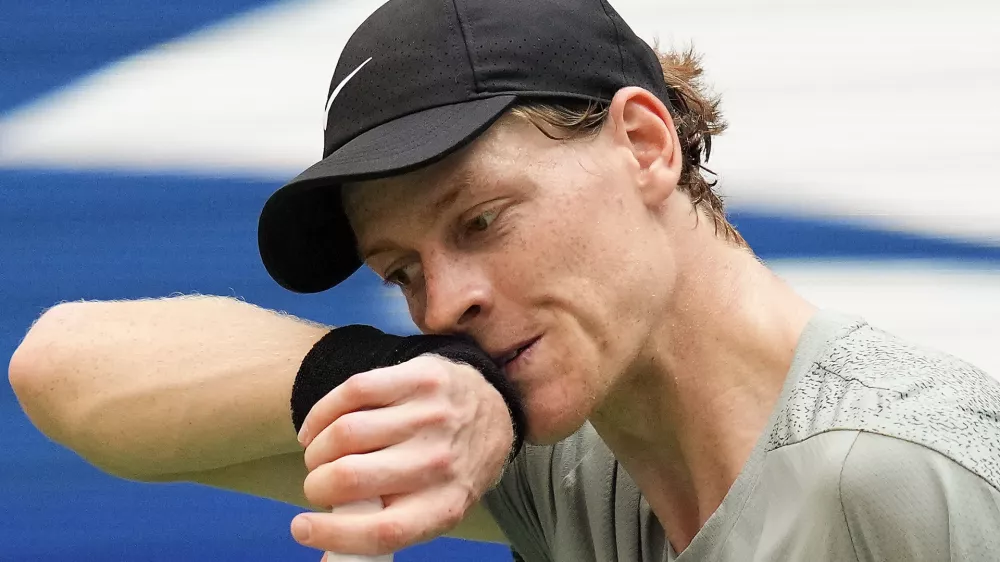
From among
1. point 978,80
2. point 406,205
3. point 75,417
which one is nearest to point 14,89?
point 75,417

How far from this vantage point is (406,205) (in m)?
0.83

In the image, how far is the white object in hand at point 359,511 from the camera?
0.59m

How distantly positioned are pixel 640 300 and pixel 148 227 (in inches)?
35.0

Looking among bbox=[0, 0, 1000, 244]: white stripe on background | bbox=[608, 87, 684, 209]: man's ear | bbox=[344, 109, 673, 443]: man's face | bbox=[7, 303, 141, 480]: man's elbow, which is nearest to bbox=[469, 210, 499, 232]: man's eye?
bbox=[344, 109, 673, 443]: man's face

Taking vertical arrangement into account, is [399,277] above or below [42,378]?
above

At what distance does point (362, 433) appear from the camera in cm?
61

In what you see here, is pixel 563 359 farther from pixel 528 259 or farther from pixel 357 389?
pixel 357 389

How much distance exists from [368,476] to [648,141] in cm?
44

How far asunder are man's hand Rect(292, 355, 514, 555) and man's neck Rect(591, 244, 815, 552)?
27 cm

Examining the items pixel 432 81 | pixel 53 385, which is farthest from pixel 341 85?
pixel 53 385

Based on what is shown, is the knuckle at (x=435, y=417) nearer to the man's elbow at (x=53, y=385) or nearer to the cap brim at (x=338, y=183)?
the cap brim at (x=338, y=183)

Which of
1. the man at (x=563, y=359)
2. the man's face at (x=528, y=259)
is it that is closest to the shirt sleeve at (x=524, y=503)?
the man at (x=563, y=359)

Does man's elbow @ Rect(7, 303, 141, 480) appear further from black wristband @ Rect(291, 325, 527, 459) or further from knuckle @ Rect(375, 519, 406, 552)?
knuckle @ Rect(375, 519, 406, 552)

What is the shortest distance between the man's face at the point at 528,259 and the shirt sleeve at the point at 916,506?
0.75 ft
